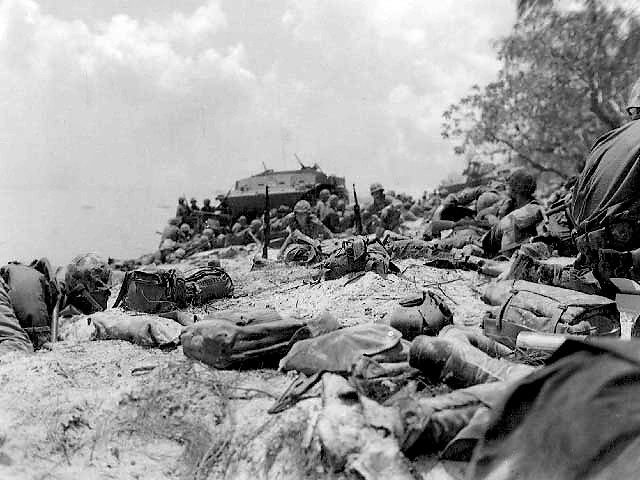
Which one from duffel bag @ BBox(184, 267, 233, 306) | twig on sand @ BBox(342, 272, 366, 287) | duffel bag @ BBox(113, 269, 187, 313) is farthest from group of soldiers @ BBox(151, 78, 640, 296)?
duffel bag @ BBox(113, 269, 187, 313)

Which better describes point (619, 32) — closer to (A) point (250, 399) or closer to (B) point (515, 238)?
(B) point (515, 238)

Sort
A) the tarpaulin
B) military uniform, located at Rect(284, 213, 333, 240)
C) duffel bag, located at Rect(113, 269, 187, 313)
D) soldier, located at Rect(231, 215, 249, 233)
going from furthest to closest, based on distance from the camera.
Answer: soldier, located at Rect(231, 215, 249, 233)
military uniform, located at Rect(284, 213, 333, 240)
duffel bag, located at Rect(113, 269, 187, 313)
the tarpaulin

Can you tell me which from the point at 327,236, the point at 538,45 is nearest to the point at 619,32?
the point at 538,45

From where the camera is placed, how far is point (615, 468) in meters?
1.40

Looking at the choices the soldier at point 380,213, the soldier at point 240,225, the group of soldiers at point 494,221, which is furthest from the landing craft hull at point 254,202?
the soldier at point 380,213

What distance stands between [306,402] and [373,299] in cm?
248

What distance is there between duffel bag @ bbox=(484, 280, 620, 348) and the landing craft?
12.1 metres

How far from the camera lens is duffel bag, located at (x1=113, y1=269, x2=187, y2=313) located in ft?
18.2

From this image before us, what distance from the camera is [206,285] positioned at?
20.1 ft

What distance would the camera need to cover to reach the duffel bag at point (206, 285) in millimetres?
5980

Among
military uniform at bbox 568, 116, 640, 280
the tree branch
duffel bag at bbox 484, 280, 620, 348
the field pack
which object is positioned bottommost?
the field pack

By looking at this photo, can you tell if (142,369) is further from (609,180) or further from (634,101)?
(634,101)

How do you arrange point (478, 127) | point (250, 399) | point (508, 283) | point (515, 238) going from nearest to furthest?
point (250, 399)
point (508, 283)
point (515, 238)
point (478, 127)

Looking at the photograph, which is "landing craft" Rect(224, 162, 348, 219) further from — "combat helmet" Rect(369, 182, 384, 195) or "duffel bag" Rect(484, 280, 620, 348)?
"duffel bag" Rect(484, 280, 620, 348)
